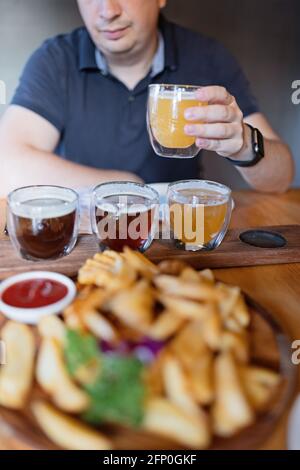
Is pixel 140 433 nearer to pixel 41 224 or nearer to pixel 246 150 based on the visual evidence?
pixel 41 224

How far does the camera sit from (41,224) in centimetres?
86

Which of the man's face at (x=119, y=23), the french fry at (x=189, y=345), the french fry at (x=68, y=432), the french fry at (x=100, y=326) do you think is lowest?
the french fry at (x=68, y=432)

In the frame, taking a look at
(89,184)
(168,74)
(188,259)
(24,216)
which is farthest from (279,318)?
(168,74)

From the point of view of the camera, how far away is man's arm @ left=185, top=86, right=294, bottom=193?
1001 millimetres

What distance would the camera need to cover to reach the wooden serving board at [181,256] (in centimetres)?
90

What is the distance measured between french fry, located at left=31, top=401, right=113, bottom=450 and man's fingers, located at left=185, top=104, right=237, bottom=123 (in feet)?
2.25

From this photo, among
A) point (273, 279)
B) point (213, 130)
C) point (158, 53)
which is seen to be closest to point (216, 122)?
point (213, 130)

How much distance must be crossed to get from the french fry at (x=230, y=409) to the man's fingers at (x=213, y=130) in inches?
24.5

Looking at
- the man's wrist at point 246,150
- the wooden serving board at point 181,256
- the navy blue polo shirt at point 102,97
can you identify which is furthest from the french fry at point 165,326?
the navy blue polo shirt at point 102,97

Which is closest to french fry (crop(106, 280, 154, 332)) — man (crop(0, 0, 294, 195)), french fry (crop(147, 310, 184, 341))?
french fry (crop(147, 310, 184, 341))

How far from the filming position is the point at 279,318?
789mm

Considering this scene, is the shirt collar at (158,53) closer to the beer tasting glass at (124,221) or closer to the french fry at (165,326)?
the beer tasting glass at (124,221)

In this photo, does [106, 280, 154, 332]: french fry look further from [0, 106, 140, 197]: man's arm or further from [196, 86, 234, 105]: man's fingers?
[0, 106, 140, 197]: man's arm

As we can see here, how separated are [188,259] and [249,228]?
0.87ft
